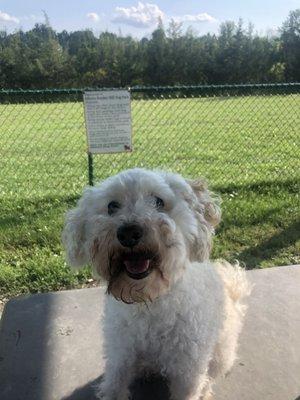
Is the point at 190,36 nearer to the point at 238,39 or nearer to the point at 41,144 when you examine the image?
the point at 238,39

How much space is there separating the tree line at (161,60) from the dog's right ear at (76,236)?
30.8m

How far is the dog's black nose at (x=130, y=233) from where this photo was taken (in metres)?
2.12

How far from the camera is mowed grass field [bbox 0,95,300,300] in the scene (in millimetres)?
4679

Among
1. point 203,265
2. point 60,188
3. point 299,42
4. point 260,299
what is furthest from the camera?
point 299,42

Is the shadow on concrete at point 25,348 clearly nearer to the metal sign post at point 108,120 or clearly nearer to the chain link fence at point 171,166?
the chain link fence at point 171,166

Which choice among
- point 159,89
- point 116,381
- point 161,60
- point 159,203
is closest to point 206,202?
point 159,203

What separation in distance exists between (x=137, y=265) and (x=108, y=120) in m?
3.38

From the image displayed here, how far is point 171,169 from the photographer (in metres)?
7.65

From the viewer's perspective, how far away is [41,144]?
11117 mm

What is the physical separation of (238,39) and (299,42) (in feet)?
17.2

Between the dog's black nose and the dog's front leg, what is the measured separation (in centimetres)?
86

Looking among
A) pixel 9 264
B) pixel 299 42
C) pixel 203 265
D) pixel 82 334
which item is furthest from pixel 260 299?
pixel 299 42

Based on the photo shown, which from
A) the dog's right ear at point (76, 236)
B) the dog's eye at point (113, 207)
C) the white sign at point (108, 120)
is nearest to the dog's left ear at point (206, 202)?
the dog's eye at point (113, 207)

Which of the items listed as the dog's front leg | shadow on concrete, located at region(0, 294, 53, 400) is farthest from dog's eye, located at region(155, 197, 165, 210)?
shadow on concrete, located at region(0, 294, 53, 400)
